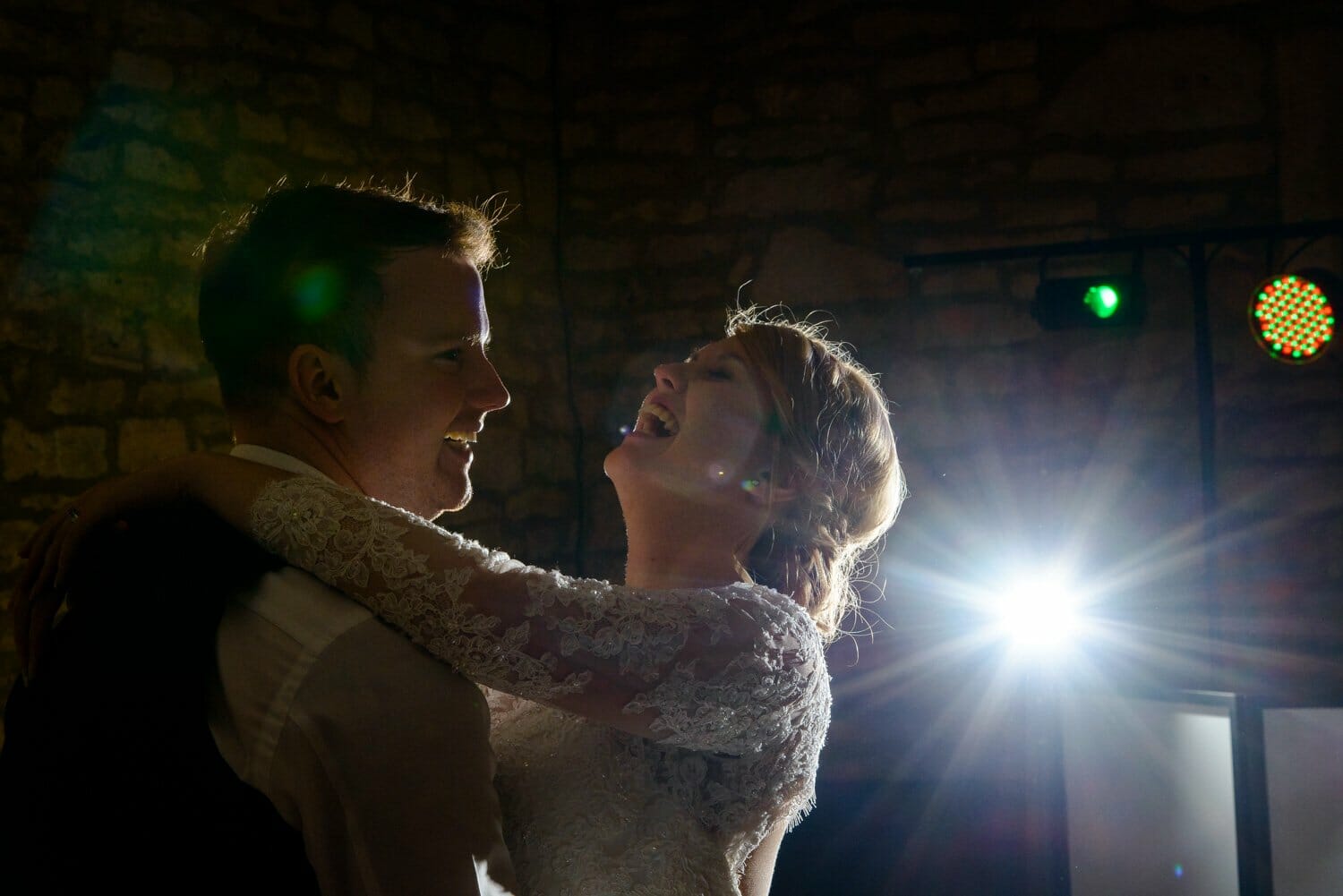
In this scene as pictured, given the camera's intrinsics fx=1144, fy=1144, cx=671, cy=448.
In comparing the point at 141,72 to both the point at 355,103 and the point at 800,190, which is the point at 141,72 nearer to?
the point at 355,103

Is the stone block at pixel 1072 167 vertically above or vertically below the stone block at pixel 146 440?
above

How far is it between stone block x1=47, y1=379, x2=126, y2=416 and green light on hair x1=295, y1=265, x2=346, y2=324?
2359 mm

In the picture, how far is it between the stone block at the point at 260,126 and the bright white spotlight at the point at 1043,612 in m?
3.25

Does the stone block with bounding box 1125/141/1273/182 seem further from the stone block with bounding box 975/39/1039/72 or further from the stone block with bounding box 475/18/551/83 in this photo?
the stone block with bounding box 475/18/551/83

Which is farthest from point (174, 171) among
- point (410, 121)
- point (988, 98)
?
point (988, 98)

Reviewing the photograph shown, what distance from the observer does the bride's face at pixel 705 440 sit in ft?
6.23

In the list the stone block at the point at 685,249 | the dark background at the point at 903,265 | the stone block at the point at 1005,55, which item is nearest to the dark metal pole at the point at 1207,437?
the dark background at the point at 903,265

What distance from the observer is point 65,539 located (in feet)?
4.07

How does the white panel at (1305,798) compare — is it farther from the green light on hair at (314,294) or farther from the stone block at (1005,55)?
the green light on hair at (314,294)

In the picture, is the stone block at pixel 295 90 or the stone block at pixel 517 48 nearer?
the stone block at pixel 295 90

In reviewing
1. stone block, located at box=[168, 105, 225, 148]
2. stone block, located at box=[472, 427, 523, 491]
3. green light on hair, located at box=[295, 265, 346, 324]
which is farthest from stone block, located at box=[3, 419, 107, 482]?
green light on hair, located at box=[295, 265, 346, 324]

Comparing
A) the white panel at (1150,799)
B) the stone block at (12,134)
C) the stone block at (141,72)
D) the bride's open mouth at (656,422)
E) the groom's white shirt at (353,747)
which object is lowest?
the white panel at (1150,799)

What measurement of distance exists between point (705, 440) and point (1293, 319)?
2.96 meters

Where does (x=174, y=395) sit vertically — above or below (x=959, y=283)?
below
